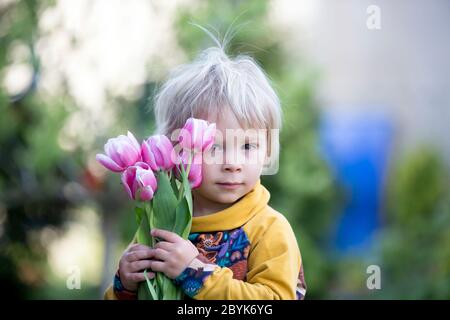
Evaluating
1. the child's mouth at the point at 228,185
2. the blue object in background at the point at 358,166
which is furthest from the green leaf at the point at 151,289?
the blue object in background at the point at 358,166

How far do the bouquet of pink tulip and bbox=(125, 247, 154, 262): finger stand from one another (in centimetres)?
2

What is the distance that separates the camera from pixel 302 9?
5359 mm

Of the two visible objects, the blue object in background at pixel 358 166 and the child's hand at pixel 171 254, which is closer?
the child's hand at pixel 171 254

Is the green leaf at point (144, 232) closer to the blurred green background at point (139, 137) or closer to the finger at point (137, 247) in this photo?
the finger at point (137, 247)

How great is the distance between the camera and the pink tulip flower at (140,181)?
3.52ft

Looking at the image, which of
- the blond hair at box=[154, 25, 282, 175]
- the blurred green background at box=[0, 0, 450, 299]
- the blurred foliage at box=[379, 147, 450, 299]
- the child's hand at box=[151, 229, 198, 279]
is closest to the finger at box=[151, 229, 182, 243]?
the child's hand at box=[151, 229, 198, 279]

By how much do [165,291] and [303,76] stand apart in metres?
4.03

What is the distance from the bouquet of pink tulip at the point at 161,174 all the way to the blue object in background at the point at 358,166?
4.67 m

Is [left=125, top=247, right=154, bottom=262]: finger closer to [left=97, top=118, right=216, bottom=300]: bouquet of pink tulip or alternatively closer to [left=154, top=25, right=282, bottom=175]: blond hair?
[left=97, top=118, right=216, bottom=300]: bouquet of pink tulip

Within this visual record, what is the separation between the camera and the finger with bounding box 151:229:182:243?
1098mm

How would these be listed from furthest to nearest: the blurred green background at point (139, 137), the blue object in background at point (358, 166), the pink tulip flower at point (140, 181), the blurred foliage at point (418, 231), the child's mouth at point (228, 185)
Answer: the blue object in background at point (358, 166)
the blurred foliage at point (418, 231)
the blurred green background at point (139, 137)
the child's mouth at point (228, 185)
the pink tulip flower at point (140, 181)

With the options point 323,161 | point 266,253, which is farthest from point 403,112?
point 266,253

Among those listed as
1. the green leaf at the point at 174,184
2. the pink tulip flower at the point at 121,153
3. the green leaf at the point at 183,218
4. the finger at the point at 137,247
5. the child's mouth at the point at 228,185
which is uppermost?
the pink tulip flower at the point at 121,153

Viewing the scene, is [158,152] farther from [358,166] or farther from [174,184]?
[358,166]
